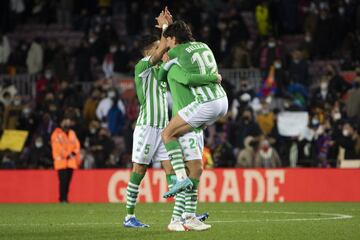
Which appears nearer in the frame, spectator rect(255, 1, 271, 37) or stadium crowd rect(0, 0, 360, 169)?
stadium crowd rect(0, 0, 360, 169)

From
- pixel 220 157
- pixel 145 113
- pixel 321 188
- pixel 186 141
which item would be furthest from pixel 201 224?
pixel 220 157

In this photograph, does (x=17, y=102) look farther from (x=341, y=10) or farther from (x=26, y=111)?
(x=341, y=10)

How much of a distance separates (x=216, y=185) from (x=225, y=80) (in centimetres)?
469

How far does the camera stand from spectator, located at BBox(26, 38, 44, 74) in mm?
31172

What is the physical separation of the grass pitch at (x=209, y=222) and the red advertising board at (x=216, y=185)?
3.87 meters

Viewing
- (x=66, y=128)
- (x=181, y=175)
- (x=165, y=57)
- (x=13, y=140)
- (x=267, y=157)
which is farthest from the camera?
(x=13, y=140)

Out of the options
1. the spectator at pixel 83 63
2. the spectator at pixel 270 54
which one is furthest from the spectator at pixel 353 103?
the spectator at pixel 83 63

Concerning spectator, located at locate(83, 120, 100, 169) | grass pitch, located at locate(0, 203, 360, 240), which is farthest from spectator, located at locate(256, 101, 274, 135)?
grass pitch, located at locate(0, 203, 360, 240)

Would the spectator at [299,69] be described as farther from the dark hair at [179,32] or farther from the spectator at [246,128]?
the dark hair at [179,32]

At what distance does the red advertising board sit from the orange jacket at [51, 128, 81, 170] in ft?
5.15

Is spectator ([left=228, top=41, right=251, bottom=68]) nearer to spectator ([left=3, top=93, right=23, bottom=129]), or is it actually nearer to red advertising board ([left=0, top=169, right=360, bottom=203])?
red advertising board ([left=0, top=169, right=360, bottom=203])

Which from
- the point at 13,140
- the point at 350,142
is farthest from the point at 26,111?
the point at 350,142

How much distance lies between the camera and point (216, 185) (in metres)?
24.4

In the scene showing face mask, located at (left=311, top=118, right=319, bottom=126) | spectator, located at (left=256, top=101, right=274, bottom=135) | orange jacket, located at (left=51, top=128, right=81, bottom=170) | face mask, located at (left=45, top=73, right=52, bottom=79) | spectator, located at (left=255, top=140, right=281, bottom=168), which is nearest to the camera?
orange jacket, located at (left=51, top=128, right=81, bottom=170)
